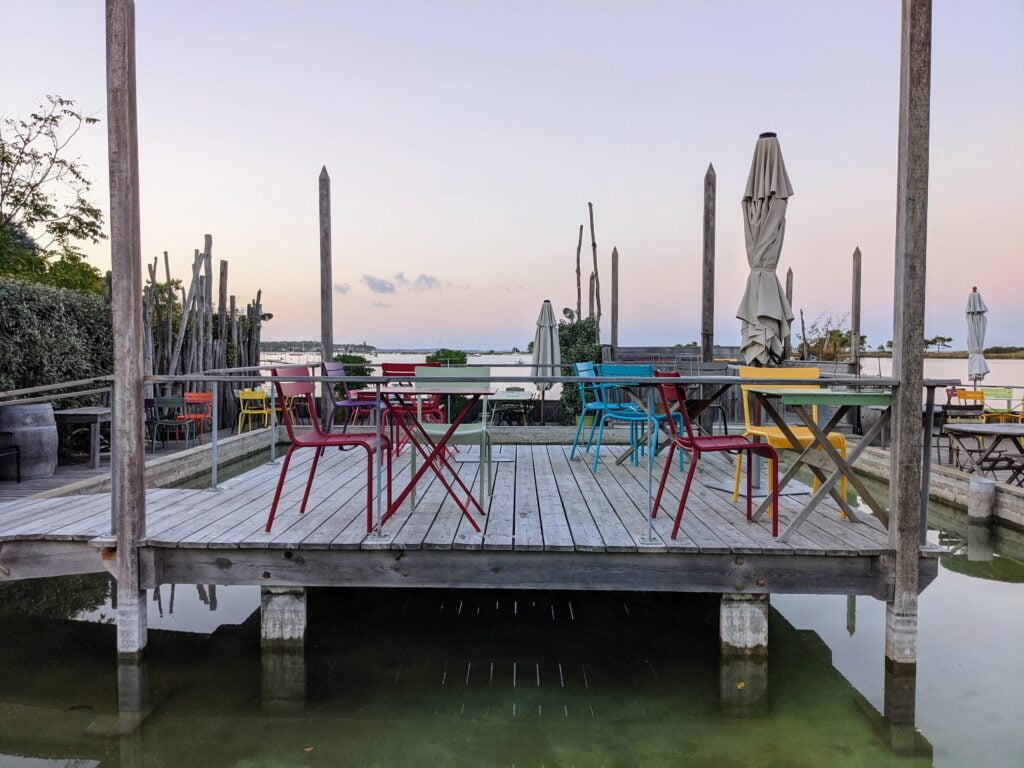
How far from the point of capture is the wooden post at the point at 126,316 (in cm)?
320

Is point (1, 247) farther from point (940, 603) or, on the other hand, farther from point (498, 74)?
point (940, 603)

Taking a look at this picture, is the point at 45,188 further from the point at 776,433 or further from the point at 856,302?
the point at 856,302

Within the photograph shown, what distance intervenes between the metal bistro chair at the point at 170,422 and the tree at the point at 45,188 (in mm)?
5353

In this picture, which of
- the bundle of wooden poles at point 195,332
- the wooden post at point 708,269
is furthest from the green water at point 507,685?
the bundle of wooden poles at point 195,332

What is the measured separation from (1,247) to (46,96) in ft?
8.40

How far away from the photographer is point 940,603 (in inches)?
174

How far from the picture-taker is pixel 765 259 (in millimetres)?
5289

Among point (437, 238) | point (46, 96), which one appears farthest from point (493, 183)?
point (46, 96)

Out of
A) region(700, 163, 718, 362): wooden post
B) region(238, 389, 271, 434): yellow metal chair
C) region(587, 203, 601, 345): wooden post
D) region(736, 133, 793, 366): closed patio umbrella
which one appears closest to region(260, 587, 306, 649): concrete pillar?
region(736, 133, 793, 366): closed patio umbrella

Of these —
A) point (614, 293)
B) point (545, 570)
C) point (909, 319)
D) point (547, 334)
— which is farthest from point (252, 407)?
point (909, 319)

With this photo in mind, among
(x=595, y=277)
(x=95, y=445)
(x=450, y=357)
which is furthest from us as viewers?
(x=595, y=277)

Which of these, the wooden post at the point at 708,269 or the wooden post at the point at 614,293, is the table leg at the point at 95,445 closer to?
the wooden post at the point at 708,269

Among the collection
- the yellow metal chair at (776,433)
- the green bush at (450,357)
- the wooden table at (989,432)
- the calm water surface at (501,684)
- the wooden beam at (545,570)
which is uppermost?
the green bush at (450,357)

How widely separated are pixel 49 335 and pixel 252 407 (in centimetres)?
389
